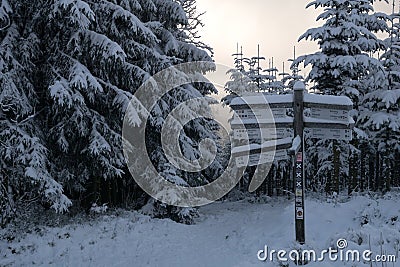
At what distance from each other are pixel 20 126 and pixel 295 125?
26.8 ft

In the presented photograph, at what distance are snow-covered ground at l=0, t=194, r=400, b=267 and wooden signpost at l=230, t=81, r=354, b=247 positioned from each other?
53.8 inches

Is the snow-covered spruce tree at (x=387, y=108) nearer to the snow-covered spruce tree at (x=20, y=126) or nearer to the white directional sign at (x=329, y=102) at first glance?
the white directional sign at (x=329, y=102)

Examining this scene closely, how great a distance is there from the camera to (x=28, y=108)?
40.1ft

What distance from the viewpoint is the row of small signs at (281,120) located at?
8555mm

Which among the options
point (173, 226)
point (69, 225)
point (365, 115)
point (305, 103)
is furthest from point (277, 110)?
point (365, 115)

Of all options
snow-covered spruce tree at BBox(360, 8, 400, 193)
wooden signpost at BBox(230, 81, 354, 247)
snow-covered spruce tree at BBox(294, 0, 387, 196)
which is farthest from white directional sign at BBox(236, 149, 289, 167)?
snow-covered spruce tree at BBox(360, 8, 400, 193)

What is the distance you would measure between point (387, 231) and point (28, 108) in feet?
33.9

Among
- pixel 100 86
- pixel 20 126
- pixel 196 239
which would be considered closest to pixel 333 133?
pixel 196 239

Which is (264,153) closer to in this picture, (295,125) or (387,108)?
(295,125)

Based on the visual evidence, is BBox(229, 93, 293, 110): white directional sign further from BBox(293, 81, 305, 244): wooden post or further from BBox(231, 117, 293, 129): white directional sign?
BBox(231, 117, 293, 129): white directional sign

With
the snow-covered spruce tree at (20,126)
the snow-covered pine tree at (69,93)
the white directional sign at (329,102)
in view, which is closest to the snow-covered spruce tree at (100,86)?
the snow-covered pine tree at (69,93)

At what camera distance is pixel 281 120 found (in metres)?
8.76

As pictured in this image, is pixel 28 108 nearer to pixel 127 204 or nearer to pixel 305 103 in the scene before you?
pixel 127 204

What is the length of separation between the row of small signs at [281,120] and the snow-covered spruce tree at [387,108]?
11.8 m
